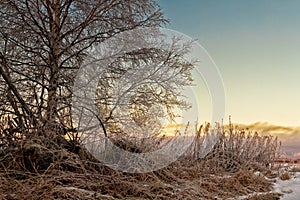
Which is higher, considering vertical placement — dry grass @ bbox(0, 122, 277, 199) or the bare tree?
the bare tree

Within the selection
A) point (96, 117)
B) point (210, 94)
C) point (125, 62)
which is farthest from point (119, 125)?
point (210, 94)

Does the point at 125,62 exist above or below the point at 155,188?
above

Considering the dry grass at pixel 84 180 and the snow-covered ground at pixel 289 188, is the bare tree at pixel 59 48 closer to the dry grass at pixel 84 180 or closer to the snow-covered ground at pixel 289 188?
the dry grass at pixel 84 180

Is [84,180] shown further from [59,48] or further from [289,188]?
[289,188]

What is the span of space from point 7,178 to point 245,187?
3550 millimetres

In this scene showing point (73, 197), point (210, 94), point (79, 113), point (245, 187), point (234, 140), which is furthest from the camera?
point (234, 140)

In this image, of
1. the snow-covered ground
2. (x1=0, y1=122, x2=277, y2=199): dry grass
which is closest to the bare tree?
(x1=0, y1=122, x2=277, y2=199): dry grass

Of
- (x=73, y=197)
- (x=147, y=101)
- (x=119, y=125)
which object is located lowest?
(x=73, y=197)

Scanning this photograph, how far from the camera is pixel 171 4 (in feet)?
25.5

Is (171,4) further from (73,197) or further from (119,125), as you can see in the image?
(73,197)

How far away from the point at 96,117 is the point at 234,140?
136 inches

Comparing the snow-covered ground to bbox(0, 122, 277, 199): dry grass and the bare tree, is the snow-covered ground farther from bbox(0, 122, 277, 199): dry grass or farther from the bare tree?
the bare tree

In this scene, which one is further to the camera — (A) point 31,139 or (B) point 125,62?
(B) point 125,62

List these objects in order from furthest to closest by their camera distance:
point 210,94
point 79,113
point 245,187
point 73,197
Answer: point 210,94, point 79,113, point 245,187, point 73,197
